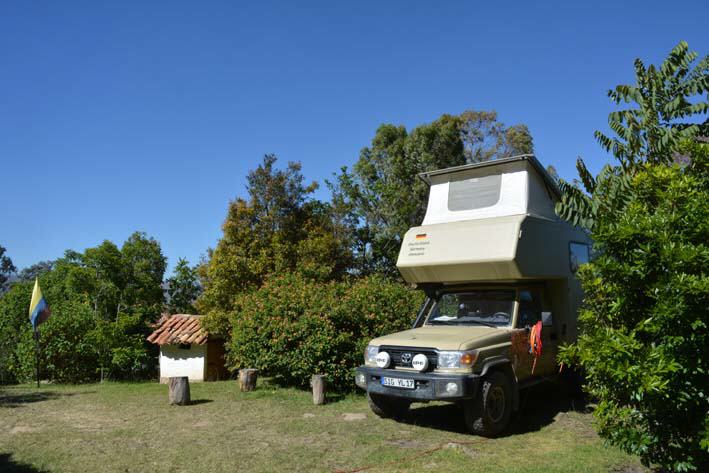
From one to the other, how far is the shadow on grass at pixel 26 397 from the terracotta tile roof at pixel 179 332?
3.11 meters

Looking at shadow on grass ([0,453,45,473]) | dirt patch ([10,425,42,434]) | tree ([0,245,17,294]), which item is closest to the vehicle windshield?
shadow on grass ([0,453,45,473])

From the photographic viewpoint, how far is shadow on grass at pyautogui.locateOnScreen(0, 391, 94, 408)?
10.9m

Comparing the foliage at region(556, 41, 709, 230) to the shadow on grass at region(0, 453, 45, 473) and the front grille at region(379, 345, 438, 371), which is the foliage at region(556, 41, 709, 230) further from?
the shadow on grass at region(0, 453, 45, 473)

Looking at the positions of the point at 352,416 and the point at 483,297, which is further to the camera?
the point at 352,416

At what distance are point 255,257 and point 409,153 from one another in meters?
9.51

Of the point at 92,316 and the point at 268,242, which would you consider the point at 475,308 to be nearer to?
the point at 268,242

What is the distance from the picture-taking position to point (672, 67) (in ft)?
21.3

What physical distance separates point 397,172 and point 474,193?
1407 cm

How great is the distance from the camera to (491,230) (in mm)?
8078

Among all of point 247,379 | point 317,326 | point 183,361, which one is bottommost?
point 247,379

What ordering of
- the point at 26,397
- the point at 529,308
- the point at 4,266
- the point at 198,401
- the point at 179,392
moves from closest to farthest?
1. the point at 529,308
2. the point at 179,392
3. the point at 198,401
4. the point at 26,397
5. the point at 4,266

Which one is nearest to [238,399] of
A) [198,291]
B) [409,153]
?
[198,291]

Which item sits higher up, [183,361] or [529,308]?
[529,308]

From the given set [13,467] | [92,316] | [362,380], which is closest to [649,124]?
[362,380]
